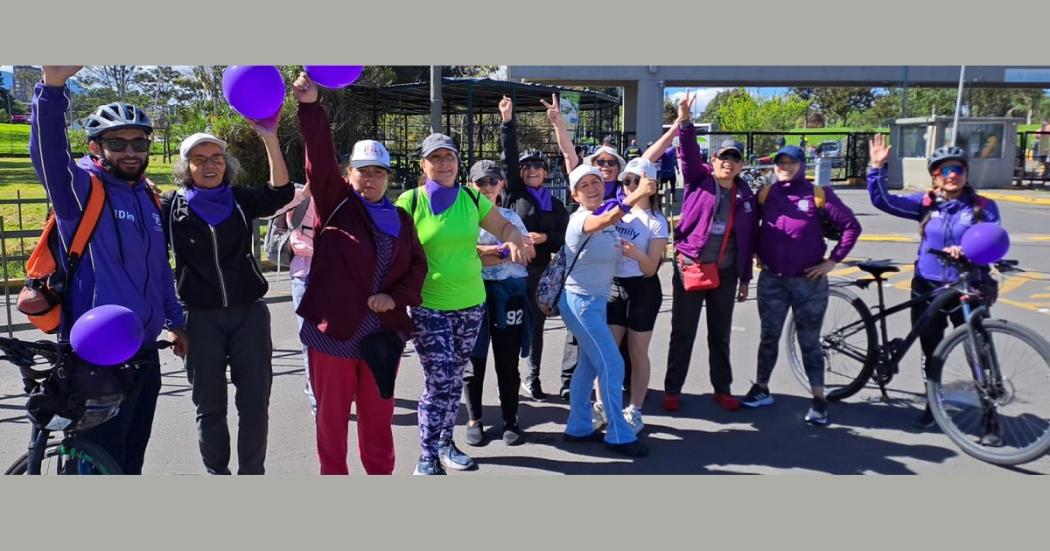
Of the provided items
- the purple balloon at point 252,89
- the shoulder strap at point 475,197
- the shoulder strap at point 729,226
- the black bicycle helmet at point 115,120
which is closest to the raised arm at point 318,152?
the purple balloon at point 252,89

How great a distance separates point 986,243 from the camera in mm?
4547

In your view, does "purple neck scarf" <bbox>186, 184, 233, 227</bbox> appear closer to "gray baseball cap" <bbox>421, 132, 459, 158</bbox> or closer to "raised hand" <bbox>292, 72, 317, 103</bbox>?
"raised hand" <bbox>292, 72, 317, 103</bbox>

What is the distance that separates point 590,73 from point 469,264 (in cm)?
2420

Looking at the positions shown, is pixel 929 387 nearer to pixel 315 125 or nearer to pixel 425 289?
pixel 425 289

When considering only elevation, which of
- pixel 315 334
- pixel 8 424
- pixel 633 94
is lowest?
pixel 8 424

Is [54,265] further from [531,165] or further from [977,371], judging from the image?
[977,371]

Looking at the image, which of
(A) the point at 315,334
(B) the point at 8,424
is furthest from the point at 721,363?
(B) the point at 8,424

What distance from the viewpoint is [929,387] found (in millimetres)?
4824

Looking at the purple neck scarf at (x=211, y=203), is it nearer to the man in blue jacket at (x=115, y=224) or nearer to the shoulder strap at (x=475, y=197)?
the man in blue jacket at (x=115, y=224)

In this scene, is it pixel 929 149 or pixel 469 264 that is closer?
pixel 469 264

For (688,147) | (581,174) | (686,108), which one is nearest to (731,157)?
(688,147)

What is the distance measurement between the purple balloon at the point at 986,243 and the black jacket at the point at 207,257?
4.01 m

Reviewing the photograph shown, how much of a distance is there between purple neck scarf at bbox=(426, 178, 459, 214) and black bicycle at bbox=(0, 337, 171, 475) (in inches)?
66.1

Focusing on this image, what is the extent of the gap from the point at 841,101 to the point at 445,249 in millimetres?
65555
